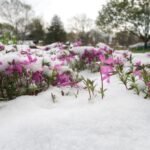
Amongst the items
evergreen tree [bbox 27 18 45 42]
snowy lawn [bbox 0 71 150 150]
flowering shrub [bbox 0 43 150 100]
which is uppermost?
evergreen tree [bbox 27 18 45 42]

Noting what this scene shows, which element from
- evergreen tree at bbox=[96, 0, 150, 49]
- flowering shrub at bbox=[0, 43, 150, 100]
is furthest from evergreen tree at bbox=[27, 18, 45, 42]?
flowering shrub at bbox=[0, 43, 150, 100]

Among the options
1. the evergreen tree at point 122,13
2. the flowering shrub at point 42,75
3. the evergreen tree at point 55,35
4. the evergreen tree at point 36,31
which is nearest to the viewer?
the flowering shrub at point 42,75

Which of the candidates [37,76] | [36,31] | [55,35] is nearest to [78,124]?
[37,76]

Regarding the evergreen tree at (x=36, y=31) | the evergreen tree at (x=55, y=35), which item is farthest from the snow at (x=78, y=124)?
the evergreen tree at (x=36, y=31)

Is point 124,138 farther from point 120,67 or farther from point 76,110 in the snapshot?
point 120,67

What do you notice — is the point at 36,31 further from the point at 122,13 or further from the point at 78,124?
the point at 78,124

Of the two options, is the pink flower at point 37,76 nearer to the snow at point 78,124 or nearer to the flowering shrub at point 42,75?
the flowering shrub at point 42,75

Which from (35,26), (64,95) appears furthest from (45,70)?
(35,26)

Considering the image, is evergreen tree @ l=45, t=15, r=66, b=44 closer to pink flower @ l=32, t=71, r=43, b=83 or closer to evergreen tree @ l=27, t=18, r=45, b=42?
evergreen tree @ l=27, t=18, r=45, b=42

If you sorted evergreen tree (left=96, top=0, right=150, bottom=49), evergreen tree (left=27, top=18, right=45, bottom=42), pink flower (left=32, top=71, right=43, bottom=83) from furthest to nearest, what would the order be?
evergreen tree (left=27, top=18, right=45, bottom=42)
evergreen tree (left=96, top=0, right=150, bottom=49)
pink flower (left=32, top=71, right=43, bottom=83)

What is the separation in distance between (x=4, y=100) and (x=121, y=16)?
30869 mm

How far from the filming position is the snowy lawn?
5.08 feet

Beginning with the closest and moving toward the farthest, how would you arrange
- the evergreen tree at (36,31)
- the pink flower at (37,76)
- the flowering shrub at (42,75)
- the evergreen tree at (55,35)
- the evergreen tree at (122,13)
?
the flowering shrub at (42,75) → the pink flower at (37,76) → the evergreen tree at (122,13) → the evergreen tree at (55,35) → the evergreen tree at (36,31)

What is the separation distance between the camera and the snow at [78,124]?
155 centimetres
